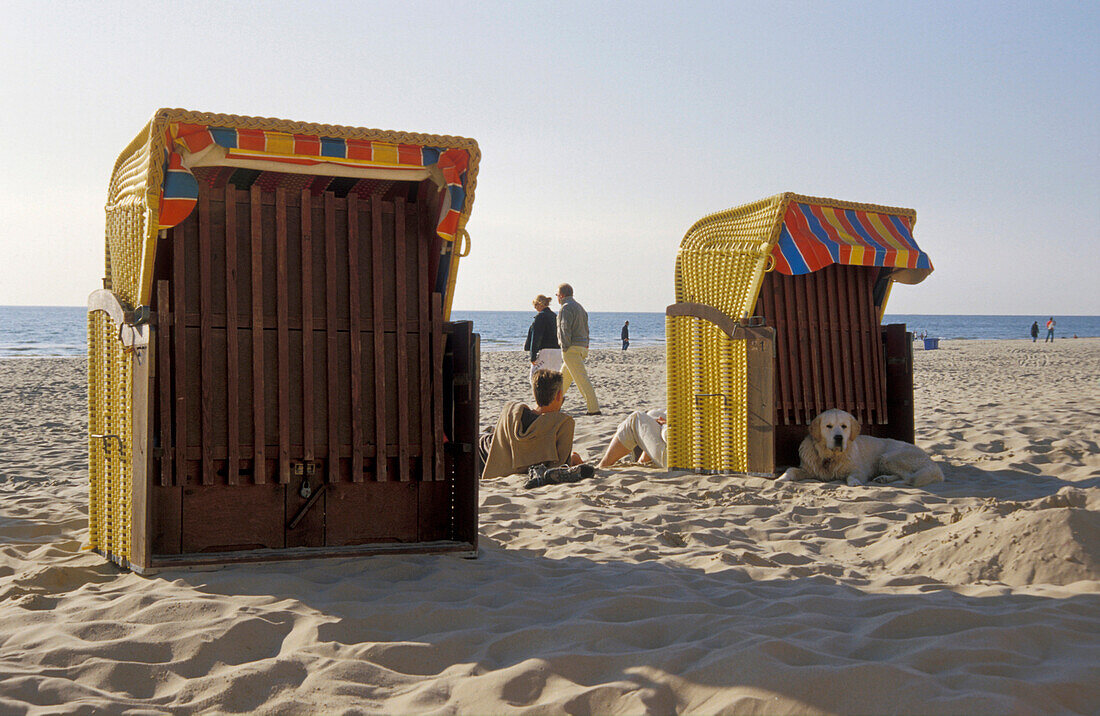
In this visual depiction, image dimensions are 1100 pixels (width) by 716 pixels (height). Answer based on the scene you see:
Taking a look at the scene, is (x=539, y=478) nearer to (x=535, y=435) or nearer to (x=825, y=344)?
(x=535, y=435)

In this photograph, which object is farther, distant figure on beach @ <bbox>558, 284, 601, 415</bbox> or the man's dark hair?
distant figure on beach @ <bbox>558, 284, 601, 415</bbox>

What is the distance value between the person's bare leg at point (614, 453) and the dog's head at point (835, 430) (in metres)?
2.03

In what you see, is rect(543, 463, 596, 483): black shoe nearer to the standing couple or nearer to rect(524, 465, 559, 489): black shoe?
rect(524, 465, 559, 489): black shoe

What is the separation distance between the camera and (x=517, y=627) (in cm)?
358

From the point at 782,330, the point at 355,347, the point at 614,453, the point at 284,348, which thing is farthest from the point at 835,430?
the point at 284,348

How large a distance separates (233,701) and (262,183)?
9.49 ft

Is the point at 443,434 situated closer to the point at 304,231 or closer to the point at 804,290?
the point at 304,231

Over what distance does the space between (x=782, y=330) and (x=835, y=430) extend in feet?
3.90

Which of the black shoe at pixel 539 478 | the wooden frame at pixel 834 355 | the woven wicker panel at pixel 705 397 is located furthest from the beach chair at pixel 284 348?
the wooden frame at pixel 834 355

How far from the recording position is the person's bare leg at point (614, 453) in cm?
891

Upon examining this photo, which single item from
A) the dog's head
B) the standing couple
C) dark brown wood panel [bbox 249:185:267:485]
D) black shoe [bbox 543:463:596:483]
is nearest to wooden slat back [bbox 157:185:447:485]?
dark brown wood panel [bbox 249:185:267:485]

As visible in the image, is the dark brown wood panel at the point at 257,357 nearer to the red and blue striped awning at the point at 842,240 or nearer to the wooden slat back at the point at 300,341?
the wooden slat back at the point at 300,341

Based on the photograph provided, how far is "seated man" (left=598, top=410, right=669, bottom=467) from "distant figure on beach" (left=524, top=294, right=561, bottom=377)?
→ 116 inches

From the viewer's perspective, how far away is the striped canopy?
25.3 feet
